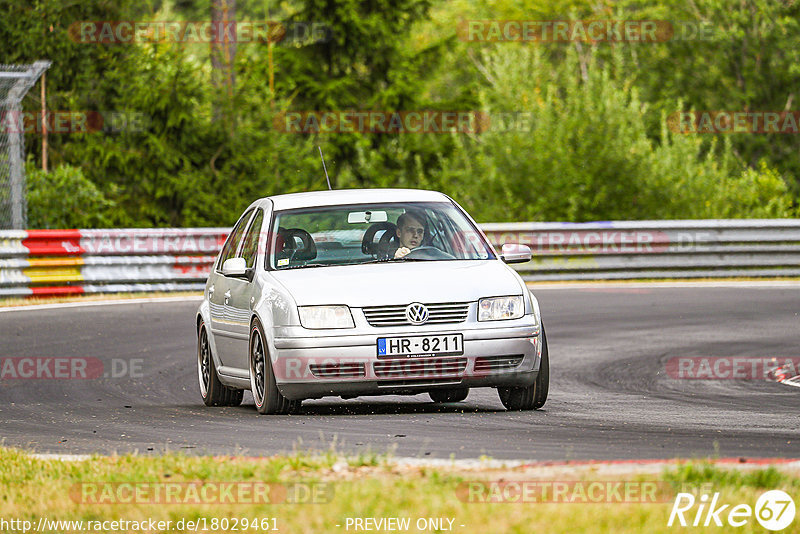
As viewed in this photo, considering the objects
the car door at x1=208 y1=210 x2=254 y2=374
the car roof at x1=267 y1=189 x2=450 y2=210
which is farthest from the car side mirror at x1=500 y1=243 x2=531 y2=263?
the car door at x1=208 y1=210 x2=254 y2=374

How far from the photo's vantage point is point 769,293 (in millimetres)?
21047

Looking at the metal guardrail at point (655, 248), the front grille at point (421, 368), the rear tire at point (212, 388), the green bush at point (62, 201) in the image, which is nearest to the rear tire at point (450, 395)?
the rear tire at point (212, 388)

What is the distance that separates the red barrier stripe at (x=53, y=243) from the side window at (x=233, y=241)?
915 centimetres

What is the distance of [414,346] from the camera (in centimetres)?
929

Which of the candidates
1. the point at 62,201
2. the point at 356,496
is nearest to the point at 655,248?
the point at 62,201

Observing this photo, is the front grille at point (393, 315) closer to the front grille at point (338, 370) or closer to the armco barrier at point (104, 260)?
the front grille at point (338, 370)

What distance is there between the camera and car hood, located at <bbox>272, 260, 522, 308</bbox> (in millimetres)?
9359

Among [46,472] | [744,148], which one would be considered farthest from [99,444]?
[744,148]

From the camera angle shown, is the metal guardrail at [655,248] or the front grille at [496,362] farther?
the metal guardrail at [655,248]

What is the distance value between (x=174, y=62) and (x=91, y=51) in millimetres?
4191

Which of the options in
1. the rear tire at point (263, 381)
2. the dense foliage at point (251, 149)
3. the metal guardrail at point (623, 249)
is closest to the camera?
the rear tire at point (263, 381)

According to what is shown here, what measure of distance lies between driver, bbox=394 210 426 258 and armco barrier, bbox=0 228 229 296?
10703 mm

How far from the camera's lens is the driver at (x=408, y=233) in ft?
33.9

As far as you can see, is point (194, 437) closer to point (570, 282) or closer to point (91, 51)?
point (570, 282)
